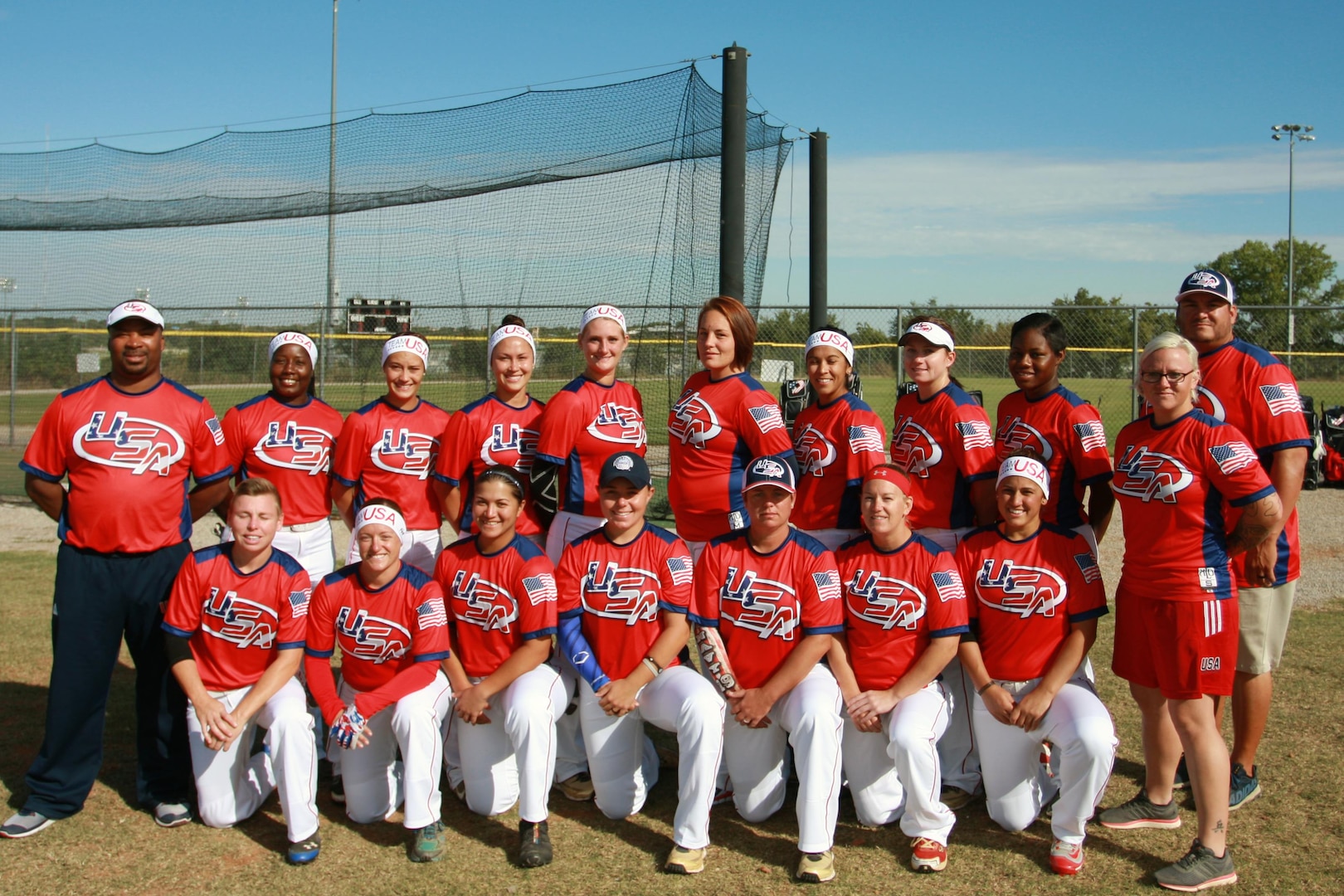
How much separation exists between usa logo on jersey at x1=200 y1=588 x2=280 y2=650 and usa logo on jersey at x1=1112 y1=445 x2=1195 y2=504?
311 centimetres

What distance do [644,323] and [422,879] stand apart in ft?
18.0

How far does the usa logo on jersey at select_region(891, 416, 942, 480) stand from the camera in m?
4.09

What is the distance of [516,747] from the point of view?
12.1 ft

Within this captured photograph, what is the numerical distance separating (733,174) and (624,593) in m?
3.73

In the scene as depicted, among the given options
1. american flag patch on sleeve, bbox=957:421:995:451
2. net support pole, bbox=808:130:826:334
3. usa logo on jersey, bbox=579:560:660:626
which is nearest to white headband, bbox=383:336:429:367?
usa logo on jersey, bbox=579:560:660:626

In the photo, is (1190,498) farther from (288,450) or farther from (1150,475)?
(288,450)

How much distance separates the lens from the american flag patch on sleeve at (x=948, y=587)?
371cm

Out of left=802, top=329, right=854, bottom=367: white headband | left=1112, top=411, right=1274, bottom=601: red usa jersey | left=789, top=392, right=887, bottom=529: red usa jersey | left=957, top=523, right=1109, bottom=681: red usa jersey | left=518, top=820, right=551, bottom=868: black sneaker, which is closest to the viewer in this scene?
left=1112, top=411, right=1274, bottom=601: red usa jersey

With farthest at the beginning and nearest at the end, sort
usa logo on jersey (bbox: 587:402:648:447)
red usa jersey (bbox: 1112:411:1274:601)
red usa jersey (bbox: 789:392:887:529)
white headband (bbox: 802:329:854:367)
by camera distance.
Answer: usa logo on jersey (bbox: 587:402:648:447)
white headband (bbox: 802:329:854:367)
red usa jersey (bbox: 789:392:887:529)
red usa jersey (bbox: 1112:411:1274:601)

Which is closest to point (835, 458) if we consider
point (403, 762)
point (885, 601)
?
point (885, 601)

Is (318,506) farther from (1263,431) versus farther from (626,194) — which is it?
(626,194)

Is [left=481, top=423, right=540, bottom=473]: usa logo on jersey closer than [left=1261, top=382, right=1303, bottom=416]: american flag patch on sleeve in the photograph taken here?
No

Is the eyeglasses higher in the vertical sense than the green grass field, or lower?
higher

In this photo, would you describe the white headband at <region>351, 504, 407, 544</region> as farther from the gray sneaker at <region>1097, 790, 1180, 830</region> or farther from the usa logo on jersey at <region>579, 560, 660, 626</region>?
the gray sneaker at <region>1097, 790, 1180, 830</region>
